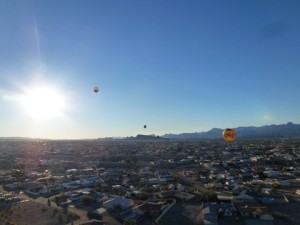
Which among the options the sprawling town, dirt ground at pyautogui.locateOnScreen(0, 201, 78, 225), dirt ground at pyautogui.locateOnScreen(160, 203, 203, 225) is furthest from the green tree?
dirt ground at pyautogui.locateOnScreen(160, 203, 203, 225)

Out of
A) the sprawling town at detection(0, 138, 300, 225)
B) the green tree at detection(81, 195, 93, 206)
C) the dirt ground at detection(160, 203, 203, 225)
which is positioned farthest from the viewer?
the green tree at detection(81, 195, 93, 206)

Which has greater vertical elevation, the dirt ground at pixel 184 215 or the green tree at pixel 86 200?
the green tree at pixel 86 200

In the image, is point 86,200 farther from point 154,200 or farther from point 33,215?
point 154,200

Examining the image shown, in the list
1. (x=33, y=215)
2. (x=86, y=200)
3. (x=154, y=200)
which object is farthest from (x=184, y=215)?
(x=33, y=215)

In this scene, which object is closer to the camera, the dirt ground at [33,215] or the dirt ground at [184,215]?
the dirt ground at [184,215]

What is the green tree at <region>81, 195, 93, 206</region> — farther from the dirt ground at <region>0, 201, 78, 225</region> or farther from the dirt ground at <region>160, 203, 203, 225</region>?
the dirt ground at <region>160, 203, 203, 225</region>

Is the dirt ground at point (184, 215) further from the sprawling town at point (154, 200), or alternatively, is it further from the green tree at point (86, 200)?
the green tree at point (86, 200)

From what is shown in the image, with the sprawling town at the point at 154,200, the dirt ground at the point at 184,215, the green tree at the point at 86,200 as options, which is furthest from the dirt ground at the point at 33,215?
the dirt ground at the point at 184,215

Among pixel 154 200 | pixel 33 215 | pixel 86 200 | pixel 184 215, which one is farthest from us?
pixel 154 200

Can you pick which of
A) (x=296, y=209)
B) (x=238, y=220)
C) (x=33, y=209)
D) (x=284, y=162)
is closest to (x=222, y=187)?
(x=296, y=209)

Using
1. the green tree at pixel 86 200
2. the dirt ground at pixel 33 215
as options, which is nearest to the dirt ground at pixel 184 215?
the dirt ground at pixel 33 215

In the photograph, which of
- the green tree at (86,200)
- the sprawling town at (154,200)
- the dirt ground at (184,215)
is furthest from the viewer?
the green tree at (86,200)

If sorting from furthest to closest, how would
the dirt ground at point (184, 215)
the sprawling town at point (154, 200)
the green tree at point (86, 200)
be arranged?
the green tree at point (86, 200), the sprawling town at point (154, 200), the dirt ground at point (184, 215)
